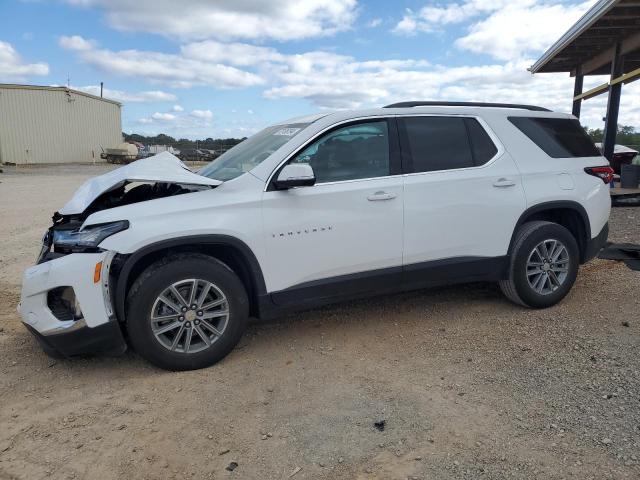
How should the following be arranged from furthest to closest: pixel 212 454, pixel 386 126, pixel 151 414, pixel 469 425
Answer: pixel 386 126 → pixel 151 414 → pixel 469 425 → pixel 212 454

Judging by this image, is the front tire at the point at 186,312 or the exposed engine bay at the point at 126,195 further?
the exposed engine bay at the point at 126,195

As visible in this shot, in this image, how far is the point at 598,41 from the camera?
1245 cm

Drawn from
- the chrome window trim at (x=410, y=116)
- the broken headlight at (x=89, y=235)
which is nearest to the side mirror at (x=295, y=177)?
the chrome window trim at (x=410, y=116)

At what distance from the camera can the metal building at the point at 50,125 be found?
3459cm

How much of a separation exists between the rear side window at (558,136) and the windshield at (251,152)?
210 centimetres

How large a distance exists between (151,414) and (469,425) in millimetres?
1899

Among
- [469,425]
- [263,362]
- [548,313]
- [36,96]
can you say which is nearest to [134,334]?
[263,362]

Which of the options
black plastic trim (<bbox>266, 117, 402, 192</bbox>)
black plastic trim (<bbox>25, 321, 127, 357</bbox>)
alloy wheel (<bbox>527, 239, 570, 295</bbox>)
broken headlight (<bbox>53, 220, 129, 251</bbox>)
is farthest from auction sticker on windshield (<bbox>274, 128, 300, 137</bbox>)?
alloy wheel (<bbox>527, 239, 570, 295</bbox>)

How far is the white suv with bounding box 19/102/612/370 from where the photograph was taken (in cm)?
356

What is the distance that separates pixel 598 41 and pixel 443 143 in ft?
34.2

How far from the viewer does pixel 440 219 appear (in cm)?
434

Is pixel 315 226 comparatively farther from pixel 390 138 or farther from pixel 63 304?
pixel 63 304

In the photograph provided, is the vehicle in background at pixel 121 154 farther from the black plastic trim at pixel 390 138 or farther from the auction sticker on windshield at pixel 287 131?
the black plastic trim at pixel 390 138

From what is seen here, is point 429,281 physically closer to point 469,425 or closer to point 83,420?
point 469,425
